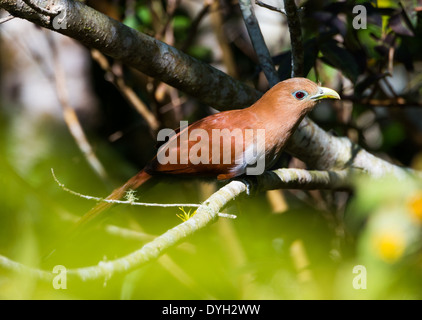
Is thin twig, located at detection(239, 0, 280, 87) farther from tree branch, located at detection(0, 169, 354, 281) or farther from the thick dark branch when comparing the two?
tree branch, located at detection(0, 169, 354, 281)

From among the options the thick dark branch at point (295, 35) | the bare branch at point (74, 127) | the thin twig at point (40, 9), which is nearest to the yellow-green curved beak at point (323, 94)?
the thick dark branch at point (295, 35)

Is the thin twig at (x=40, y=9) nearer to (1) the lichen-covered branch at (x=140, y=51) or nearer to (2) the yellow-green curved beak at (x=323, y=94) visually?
(1) the lichen-covered branch at (x=140, y=51)

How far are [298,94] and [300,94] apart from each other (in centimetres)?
1

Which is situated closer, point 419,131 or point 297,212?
point 297,212

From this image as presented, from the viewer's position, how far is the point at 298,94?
2.79 meters

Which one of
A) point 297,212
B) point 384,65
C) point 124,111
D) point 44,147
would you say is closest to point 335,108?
A: point 384,65

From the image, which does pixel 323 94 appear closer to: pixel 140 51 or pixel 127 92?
pixel 140 51

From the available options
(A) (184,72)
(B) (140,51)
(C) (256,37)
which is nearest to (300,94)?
(C) (256,37)

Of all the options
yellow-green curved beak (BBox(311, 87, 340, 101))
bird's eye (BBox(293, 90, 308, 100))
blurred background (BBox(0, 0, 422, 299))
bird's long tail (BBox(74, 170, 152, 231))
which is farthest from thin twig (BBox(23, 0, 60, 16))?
yellow-green curved beak (BBox(311, 87, 340, 101))

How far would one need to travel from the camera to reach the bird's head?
2.76 m

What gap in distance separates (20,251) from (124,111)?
2572 millimetres

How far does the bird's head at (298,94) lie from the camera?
2764mm

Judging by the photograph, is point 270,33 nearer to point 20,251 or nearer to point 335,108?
point 335,108

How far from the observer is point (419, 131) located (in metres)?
4.57
